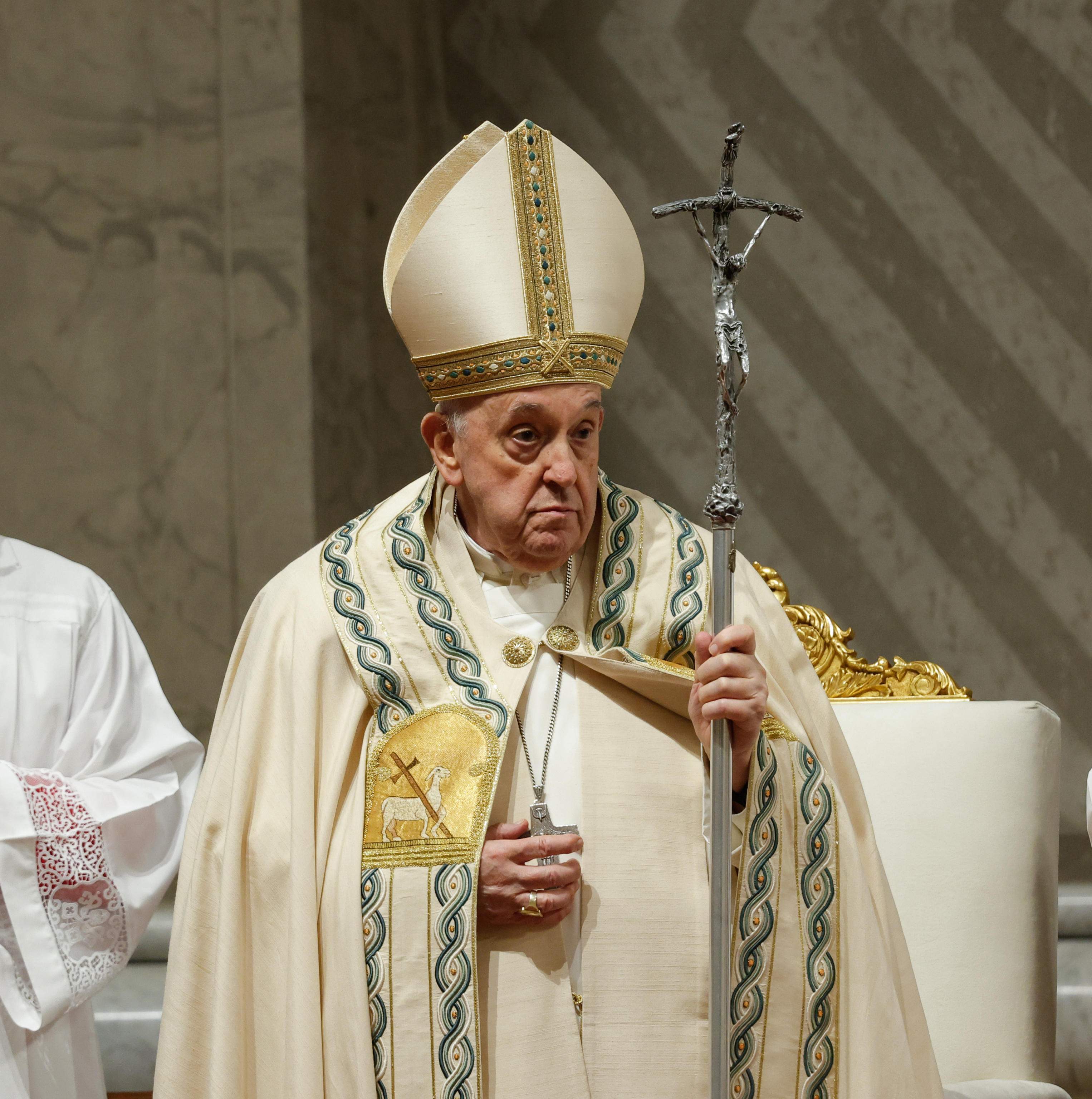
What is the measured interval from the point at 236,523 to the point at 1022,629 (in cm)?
207

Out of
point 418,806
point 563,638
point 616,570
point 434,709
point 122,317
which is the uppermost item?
point 122,317

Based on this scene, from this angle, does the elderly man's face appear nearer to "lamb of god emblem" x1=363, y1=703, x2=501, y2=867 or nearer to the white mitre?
the white mitre

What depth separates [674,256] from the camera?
514cm

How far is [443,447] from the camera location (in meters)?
2.88

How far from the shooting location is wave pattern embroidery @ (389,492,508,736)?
9.05 feet

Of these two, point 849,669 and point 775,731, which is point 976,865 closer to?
point 849,669

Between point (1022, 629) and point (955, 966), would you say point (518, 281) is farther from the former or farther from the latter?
point (1022, 629)

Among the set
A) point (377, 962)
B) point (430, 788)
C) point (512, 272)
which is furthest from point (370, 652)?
point (512, 272)

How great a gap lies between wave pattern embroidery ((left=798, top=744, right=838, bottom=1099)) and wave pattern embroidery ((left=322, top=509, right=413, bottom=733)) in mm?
609

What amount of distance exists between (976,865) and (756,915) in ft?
2.97

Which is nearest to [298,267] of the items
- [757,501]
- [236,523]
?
[236,523]

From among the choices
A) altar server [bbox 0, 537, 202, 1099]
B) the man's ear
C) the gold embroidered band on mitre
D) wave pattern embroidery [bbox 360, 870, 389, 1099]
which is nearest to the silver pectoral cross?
wave pattern embroidery [bbox 360, 870, 389, 1099]

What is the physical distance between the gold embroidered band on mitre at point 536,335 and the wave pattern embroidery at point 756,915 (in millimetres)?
628

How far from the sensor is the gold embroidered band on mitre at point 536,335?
Result: 279cm
